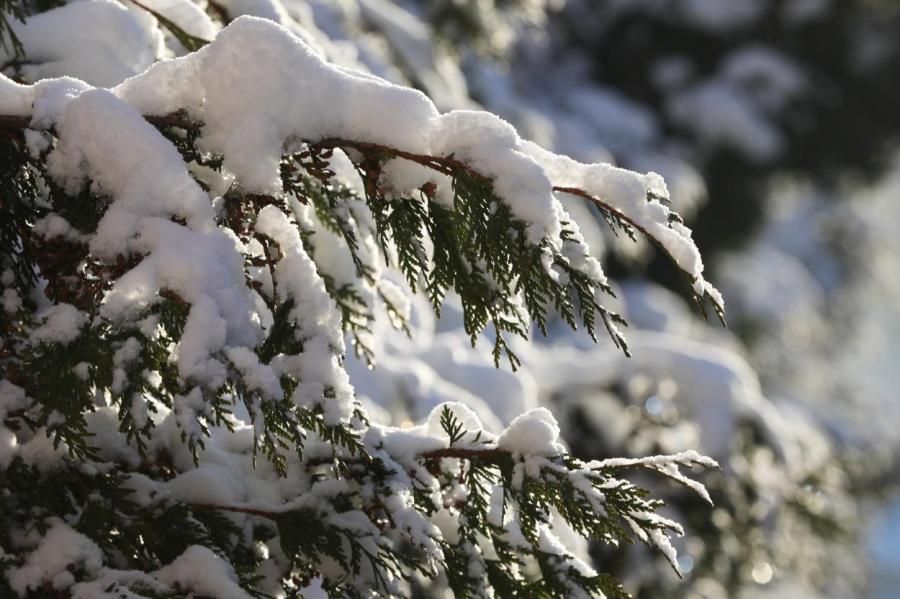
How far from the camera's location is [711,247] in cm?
899

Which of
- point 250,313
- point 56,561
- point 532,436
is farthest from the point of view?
point 532,436

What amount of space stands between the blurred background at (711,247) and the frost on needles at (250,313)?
1.90 feet

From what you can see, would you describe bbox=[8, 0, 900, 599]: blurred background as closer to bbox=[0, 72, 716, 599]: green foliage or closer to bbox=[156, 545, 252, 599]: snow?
bbox=[0, 72, 716, 599]: green foliage

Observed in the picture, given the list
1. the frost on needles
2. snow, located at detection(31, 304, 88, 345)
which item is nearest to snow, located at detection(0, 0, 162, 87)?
the frost on needles

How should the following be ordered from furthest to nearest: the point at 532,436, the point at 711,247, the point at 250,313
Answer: the point at 711,247 < the point at 532,436 < the point at 250,313

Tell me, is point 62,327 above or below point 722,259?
above

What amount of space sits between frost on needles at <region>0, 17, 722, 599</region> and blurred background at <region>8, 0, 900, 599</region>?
579 millimetres

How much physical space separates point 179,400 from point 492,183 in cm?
45

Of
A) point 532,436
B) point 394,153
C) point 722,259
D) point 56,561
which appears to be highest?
point 394,153

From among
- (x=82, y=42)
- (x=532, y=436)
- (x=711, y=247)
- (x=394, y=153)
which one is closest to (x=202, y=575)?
(x=532, y=436)

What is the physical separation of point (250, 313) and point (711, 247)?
8.32 metres

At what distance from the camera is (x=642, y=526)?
1.36 metres

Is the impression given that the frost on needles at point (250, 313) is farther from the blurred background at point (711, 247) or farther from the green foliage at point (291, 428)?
the blurred background at point (711, 247)

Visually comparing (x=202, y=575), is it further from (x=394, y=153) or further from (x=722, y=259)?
(x=722, y=259)
